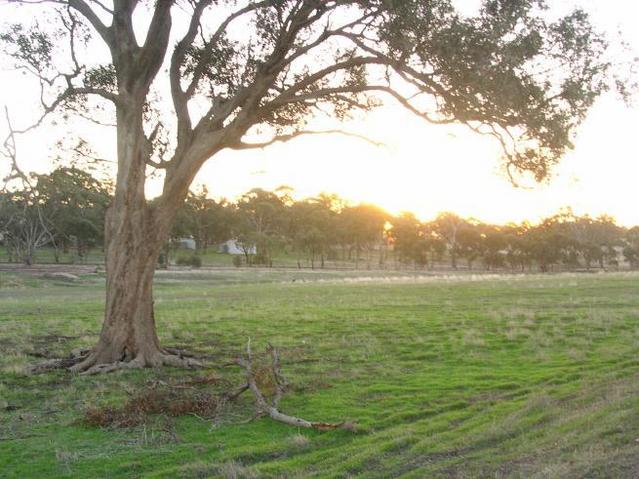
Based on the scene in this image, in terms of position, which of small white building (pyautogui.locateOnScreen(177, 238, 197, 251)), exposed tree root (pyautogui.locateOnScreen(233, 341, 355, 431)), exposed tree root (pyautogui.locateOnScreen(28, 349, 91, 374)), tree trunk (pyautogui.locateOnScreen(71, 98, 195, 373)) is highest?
small white building (pyautogui.locateOnScreen(177, 238, 197, 251))

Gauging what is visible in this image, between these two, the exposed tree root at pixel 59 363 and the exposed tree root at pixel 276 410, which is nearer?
the exposed tree root at pixel 276 410

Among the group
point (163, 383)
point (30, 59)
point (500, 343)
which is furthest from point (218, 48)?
point (500, 343)

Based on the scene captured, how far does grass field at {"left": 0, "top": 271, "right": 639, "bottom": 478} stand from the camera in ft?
23.5

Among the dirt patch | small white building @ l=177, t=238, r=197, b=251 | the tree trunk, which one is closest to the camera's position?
the dirt patch

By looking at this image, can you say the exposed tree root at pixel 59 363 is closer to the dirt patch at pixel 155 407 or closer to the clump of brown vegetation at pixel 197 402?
the clump of brown vegetation at pixel 197 402

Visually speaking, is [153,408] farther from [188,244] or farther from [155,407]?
[188,244]

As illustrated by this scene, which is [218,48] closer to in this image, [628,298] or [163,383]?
[163,383]

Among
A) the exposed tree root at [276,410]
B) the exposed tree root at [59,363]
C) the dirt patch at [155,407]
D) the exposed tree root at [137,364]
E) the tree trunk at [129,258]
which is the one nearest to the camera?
the exposed tree root at [276,410]

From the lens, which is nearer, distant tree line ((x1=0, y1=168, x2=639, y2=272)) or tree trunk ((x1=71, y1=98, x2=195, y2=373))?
tree trunk ((x1=71, y1=98, x2=195, y2=373))

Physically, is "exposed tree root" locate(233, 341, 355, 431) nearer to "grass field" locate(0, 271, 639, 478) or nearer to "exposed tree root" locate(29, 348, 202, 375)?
"grass field" locate(0, 271, 639, 478)

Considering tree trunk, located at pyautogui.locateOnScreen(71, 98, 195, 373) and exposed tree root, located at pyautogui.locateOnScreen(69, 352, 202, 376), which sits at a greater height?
tree trunk, located at pyautogui.locateOnScreen(71, 98, 195, 373)

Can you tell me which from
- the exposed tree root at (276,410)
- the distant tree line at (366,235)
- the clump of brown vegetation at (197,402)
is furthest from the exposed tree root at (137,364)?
the distant tree line at (366,235)

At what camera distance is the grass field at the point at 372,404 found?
7.15m

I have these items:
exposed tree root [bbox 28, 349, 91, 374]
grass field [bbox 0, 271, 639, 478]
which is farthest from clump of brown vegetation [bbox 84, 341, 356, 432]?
exposed tree root [bbox 28, 349, 91, 374]
